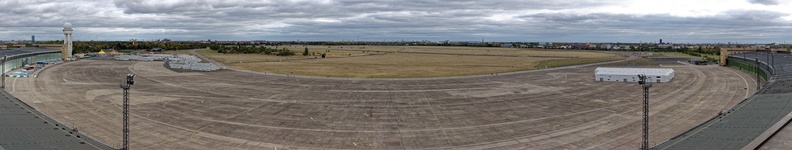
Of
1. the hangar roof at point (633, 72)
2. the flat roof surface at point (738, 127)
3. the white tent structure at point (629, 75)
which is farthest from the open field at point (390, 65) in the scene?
the flat roof surface at point (738, 127)

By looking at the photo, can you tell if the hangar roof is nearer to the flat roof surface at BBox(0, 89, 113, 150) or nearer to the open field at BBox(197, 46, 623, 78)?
the open field at BBox(197, 46, 623, 78)

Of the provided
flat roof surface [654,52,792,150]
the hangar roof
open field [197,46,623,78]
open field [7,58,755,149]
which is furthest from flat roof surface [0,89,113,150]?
the hangar roof

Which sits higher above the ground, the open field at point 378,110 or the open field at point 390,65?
the open field at point 390,65

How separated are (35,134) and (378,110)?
80.9 feet

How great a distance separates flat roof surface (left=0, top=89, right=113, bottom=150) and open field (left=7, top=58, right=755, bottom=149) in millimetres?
2423

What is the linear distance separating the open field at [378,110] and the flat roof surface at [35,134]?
242 cm

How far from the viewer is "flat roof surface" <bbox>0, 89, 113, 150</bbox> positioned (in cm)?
2677

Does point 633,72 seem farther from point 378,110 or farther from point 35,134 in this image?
point 35,134

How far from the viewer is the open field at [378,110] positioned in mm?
33406

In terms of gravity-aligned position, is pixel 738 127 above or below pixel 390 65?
below

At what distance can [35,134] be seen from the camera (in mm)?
29312

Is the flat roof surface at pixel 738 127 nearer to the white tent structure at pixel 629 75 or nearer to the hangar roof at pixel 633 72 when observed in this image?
the white tent structure at pixel 629 75

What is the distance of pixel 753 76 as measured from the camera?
79625 millimetres

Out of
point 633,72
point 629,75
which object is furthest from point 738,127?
point 633,72
